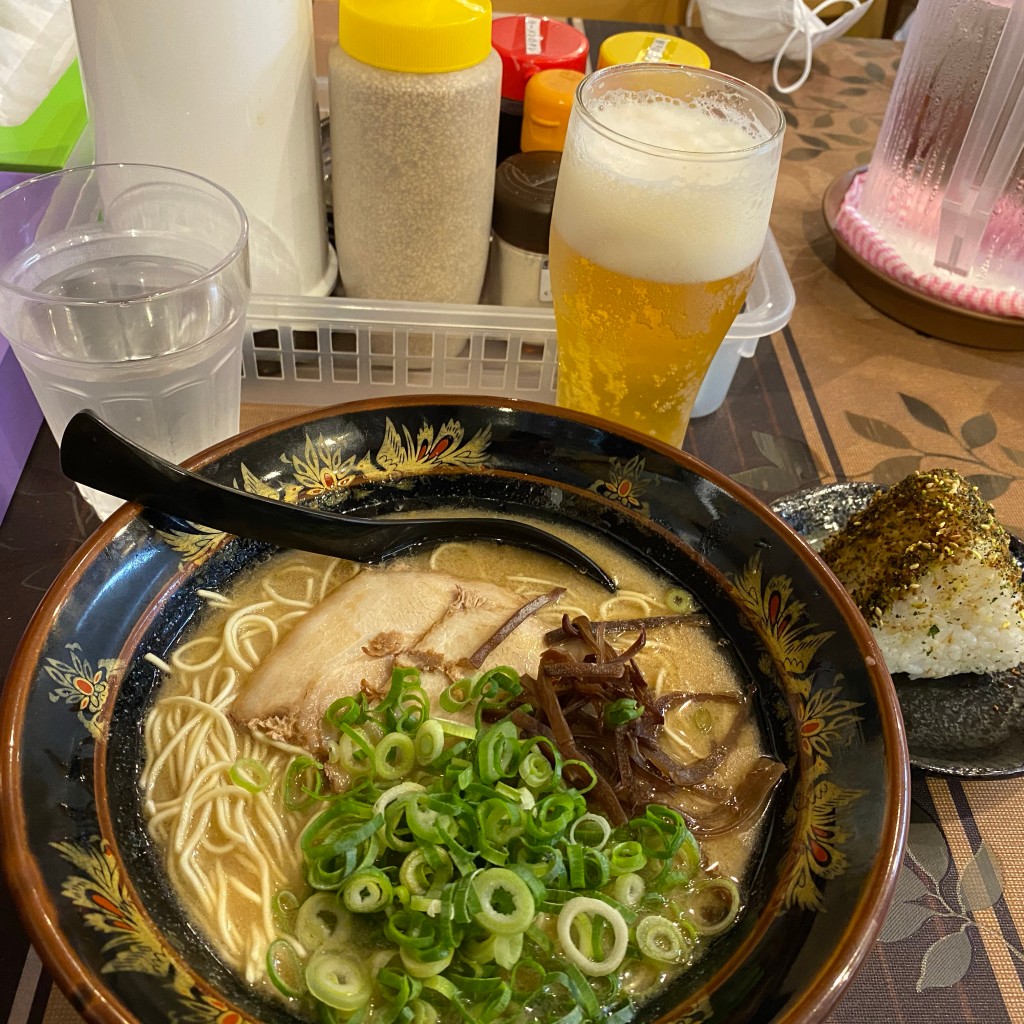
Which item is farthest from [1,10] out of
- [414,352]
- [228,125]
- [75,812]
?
[75,812]

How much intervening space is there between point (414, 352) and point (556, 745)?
2.80 feet

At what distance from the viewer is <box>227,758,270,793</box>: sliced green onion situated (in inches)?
36.1

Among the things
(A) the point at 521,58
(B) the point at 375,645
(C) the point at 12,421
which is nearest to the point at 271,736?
(B) the point at 375,645

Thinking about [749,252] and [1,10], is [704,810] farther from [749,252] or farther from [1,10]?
[1,10]

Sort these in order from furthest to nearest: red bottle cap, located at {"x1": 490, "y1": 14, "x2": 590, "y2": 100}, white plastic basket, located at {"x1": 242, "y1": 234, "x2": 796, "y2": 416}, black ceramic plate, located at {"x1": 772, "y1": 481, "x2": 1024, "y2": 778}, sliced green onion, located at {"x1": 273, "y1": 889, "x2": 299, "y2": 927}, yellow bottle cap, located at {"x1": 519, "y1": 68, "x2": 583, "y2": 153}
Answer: red bottle cap, located at {"x1": 490, "y1": 14, "x2": 590, "y2": 100} < yellow bottle cap, located at {"x1": 519, "y1": 68, "x2": 583, "y2": 153} < white plastic basket, located at {"x1": 242, "y1": 234, "x2": 796, "y2": 416} < black ceramic plate, located at {"x1": 772, "y1": 481, "x2": 1024, "y2": 778} < sliced green onion, located at {"x1": 273, "y1": 889, "x2": 299, "y2": 927}

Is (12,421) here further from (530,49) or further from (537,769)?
(530,49)

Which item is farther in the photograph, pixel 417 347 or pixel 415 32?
pixel 417 347

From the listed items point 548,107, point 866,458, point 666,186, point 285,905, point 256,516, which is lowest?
point 866,458

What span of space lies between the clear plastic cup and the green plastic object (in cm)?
19

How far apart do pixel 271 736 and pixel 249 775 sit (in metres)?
0.05

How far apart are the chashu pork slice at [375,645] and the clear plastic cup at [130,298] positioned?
371 mm

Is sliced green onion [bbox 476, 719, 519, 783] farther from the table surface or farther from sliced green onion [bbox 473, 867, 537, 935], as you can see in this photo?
the table surface

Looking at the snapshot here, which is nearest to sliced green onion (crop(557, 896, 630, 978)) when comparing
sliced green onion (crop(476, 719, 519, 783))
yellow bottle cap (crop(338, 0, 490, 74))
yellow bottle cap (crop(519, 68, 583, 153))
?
sliced green onion (crop(476, 719, 519, 783))

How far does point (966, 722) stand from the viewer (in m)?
1.11
